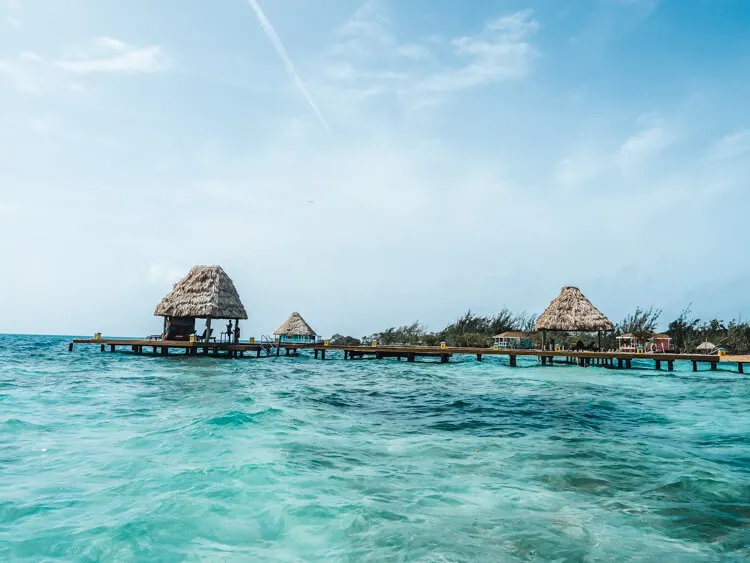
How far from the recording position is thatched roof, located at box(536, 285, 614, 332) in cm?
3294

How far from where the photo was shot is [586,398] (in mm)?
15289

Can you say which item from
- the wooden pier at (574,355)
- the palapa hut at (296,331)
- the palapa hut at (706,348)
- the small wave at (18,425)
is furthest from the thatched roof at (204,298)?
the palapa hut at (706,348)

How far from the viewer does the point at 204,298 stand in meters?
33.2

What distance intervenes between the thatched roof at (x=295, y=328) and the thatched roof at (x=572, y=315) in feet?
60.3

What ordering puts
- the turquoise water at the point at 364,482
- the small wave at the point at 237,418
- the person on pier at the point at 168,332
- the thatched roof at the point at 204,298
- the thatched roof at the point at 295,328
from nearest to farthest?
the turquoise water at the point at 364,482
the small wave at the point at 237,418
the thatched roof at the point at 204,298
the person on pier at the point at 168,332
the thatched roof at the point at 295,328

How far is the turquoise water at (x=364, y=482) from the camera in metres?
4.46

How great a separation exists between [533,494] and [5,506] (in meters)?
5.80

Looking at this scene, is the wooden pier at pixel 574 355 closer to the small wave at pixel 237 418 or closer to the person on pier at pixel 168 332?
the person on pier at pixel 168 332

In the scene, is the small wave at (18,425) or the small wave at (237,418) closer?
the small wave at (18,425)

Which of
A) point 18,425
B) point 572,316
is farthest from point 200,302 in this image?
point 572,316

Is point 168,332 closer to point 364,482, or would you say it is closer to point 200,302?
point 200,302

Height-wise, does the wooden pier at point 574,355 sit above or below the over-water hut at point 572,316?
below

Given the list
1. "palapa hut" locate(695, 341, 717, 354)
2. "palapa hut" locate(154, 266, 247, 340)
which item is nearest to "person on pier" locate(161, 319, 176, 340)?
"palapa hut" locate(154, 266, 247, 340)

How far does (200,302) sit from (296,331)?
974cm
